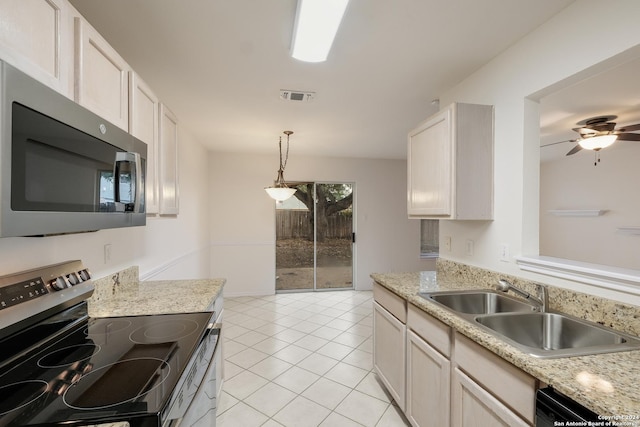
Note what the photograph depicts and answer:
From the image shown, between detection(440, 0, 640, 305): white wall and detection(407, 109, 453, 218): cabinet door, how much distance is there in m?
0.35

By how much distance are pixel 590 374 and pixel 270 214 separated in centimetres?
466

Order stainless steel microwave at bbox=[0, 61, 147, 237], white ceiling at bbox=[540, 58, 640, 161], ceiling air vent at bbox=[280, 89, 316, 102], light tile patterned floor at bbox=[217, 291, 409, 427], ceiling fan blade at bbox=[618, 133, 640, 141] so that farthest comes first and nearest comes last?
ceiling fan blade at bbox=[618, 133, 640, 141], ceiling air vent at bbox=[280, 89, 316, 102], white ceiling at bbox=[540, 58, 640, 161], light tile patterned floor at bbox=[217, 291, 409, 427], stainless steel microwave at bbox=[0, 61, 147, 237]

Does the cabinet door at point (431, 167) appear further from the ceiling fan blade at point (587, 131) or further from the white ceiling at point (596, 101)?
the ceiling fan blade at point (587, 131)

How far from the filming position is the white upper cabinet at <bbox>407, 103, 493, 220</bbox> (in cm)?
194

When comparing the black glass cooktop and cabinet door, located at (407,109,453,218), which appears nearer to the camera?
the black glass cooktop

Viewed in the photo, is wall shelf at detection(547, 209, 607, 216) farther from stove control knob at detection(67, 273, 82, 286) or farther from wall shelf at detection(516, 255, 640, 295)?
stove control knob at detection(67, 273, 82, 286)

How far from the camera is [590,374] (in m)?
0.94

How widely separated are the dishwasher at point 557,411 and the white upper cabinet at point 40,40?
6.03ft

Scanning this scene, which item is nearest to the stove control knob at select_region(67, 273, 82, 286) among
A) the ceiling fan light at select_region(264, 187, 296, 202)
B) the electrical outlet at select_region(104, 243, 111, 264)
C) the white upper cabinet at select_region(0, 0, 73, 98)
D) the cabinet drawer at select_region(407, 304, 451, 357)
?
the electrical outlet at select_region(104, 243, 111, 264)

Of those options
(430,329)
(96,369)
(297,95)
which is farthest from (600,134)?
(96,369)

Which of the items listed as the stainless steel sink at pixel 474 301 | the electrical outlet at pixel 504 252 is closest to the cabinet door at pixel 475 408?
the stainless steel sink at pixel 474 301

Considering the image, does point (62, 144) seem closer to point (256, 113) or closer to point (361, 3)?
point (361, 3)

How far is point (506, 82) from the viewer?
193cm

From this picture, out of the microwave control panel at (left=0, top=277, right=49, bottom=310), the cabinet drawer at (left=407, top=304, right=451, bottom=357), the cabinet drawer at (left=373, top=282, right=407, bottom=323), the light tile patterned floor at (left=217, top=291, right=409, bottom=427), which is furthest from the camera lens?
the light tile patterned floor at (left=217, top=291, right=409, bottom=427)
